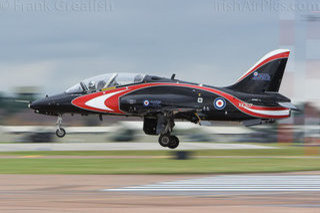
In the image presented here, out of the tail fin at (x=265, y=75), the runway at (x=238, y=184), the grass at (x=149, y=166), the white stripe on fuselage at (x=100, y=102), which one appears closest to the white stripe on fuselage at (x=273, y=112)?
the tail fin at (x=265, y=75)

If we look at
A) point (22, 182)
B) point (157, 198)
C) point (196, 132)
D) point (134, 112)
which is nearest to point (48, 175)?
point (22, 182)

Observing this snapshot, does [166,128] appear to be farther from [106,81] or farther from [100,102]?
[106,81]

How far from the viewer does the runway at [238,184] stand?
48.4ft

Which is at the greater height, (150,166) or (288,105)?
(288,105)

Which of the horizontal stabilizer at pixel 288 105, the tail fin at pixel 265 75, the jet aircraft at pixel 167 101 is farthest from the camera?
the tail fin at pixel 265 75

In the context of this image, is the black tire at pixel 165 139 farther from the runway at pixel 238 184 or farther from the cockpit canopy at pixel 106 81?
the runway at pixel 238 184

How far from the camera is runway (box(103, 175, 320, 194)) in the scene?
14.8m

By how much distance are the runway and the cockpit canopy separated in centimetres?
1468

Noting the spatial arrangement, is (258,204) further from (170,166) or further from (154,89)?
(154,89)

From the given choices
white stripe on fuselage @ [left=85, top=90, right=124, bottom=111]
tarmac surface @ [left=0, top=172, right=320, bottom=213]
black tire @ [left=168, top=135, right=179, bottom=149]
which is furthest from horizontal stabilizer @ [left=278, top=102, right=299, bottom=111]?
tarmac surface @ [left=0, top=172, right=320, bottom=213]

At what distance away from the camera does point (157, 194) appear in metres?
13.9

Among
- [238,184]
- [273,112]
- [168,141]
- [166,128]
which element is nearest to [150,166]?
[238,184]

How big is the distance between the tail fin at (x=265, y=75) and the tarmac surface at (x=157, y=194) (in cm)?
1435

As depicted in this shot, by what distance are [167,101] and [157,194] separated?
18.2m
